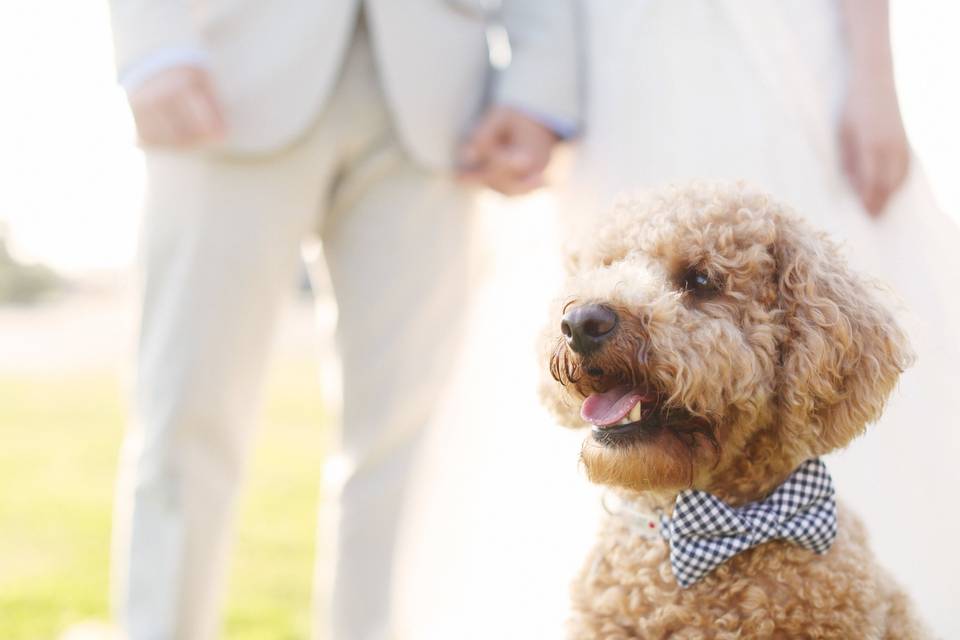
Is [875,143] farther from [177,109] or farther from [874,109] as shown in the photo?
[177,109]

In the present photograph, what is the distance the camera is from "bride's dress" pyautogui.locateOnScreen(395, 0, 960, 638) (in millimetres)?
1810

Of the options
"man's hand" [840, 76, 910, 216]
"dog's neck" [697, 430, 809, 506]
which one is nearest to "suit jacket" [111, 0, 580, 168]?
"man's hand" [840, 76, 910, 216]

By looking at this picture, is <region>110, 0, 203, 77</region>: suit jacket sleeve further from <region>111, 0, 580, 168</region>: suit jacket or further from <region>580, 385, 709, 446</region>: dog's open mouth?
<region>580, 385, 709, 446</region>: dog's open mouth

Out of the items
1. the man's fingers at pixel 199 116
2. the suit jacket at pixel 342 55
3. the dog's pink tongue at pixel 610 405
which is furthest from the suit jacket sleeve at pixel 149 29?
the dog's pink tongue at pixel 610 405

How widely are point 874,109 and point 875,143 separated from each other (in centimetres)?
6

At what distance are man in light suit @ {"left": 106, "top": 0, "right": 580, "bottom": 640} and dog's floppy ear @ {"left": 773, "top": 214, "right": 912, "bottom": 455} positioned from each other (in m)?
0.90

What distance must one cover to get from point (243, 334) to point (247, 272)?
0.13 metres

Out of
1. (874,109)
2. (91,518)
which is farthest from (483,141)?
(91,518)

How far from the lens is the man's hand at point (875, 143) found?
175cm

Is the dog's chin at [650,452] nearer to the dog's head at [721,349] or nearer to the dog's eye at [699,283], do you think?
the dog's head at [721,349]

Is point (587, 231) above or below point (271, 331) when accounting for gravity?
above

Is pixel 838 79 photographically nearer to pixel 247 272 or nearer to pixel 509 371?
pixel 509 371

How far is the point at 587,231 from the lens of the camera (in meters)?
1.71

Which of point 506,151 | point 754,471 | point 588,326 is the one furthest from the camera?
point 506,151
